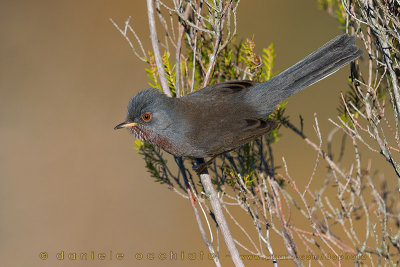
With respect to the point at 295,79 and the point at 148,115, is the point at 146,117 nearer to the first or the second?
the point at 148,115

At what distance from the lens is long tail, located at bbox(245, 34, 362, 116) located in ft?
9.66

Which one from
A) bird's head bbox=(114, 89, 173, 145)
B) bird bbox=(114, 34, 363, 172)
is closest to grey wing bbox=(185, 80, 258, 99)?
bird bbox=(114, 34, 363, 172)

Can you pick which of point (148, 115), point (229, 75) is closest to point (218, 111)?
point (229, 75)

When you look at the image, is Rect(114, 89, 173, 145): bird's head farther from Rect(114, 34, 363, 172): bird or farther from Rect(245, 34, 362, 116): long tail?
Rect(245, 34, 362, 116): long tail

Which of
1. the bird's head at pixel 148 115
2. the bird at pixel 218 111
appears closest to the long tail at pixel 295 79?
the bird at pixel 218 111

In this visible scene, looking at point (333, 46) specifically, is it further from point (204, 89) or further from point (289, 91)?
point (204, 89)

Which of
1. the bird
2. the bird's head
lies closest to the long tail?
the bird

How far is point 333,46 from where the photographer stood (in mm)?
2893

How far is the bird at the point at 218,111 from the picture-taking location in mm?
2959

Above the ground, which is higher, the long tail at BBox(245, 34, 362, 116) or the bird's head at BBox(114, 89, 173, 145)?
the bird's head at BBox(114, 89, 173, 145)

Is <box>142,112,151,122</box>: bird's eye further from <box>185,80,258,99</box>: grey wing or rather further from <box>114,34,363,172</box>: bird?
<box>185,80,258,99</box>: grey wing

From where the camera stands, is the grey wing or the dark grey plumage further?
the grey wing

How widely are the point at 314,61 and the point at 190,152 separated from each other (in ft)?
3.57

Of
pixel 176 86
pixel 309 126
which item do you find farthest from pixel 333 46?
pixel 309 126
